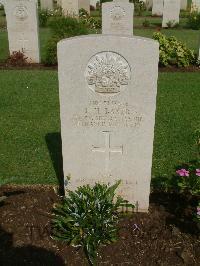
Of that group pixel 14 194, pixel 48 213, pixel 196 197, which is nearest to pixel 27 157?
pixel 14 194

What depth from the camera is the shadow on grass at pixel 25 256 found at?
337 centimetres

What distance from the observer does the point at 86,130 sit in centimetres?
366

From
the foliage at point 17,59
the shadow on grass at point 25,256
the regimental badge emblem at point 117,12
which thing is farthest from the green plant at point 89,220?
the regimental badge emblem at point 117,12

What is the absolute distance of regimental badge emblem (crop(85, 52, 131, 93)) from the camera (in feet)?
10.9

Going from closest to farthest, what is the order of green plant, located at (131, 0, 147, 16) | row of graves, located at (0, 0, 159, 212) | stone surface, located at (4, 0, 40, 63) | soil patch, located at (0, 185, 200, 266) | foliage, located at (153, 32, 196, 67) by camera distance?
1. row of graves, located at (0, 0, 159, 212)
2. soil patch, located at (0, 185, 200, 266)
3. foliage, located at (153, 32, 196, 67)
4. stone surface, located at (4, 0, 40, 63)
5. green plant, located at (131, 0, 147, 16)

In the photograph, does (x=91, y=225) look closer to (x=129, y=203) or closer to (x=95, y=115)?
(x=129, y=203)

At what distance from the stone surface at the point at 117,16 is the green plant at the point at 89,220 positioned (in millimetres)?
8402

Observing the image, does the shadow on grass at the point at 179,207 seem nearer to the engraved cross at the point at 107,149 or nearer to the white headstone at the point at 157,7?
the engraved cross at the point at 107,149

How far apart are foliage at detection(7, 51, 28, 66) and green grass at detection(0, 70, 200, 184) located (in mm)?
1279

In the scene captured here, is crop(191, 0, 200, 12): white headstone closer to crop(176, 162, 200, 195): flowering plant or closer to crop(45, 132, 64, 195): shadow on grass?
crop(45, 132, 64, 195): shadow on grass

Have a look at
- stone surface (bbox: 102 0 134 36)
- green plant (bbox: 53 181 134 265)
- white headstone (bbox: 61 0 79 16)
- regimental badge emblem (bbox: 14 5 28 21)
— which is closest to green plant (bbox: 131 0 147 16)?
white headstone (bbox: 61 0 79 16)

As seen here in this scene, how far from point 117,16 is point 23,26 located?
9.20 ft

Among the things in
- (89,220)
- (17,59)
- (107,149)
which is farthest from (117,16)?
(89,220)

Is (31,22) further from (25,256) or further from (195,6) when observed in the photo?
(195,6)
